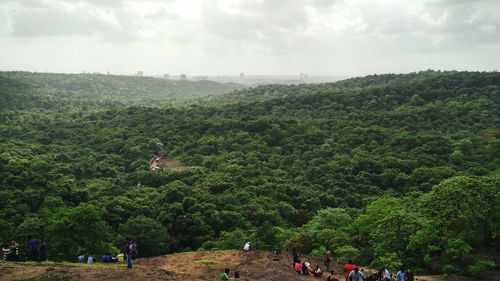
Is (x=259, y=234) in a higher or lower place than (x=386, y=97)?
lower

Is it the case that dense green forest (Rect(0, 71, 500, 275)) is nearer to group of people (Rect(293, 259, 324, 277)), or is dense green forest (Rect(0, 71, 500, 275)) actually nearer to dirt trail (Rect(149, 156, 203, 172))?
dirt trail (Rect(149, 156, 203, 172))

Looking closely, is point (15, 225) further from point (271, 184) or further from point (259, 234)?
point (271, 184)

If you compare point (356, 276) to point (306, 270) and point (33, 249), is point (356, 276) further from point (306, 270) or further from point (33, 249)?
point (33, 249)

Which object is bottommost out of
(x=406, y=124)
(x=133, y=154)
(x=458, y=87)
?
(x=133, y=154)

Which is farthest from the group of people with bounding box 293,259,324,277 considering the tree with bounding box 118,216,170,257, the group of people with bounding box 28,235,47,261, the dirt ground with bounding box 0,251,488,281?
the tree with bounding box 118,216,170,257

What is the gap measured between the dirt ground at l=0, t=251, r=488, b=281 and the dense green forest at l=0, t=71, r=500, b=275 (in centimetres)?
476

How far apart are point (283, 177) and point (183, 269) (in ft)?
129

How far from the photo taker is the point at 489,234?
3064 cm

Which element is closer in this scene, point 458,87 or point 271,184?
point 271,184

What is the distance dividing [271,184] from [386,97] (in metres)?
56.7

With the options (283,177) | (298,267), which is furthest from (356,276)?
A: (283,177)

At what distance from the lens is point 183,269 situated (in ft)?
86.2

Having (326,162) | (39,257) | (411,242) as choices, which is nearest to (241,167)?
(326,162)

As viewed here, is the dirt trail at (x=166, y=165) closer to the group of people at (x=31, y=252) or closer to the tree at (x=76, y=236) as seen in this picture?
the tree at (x=76, y=236)
